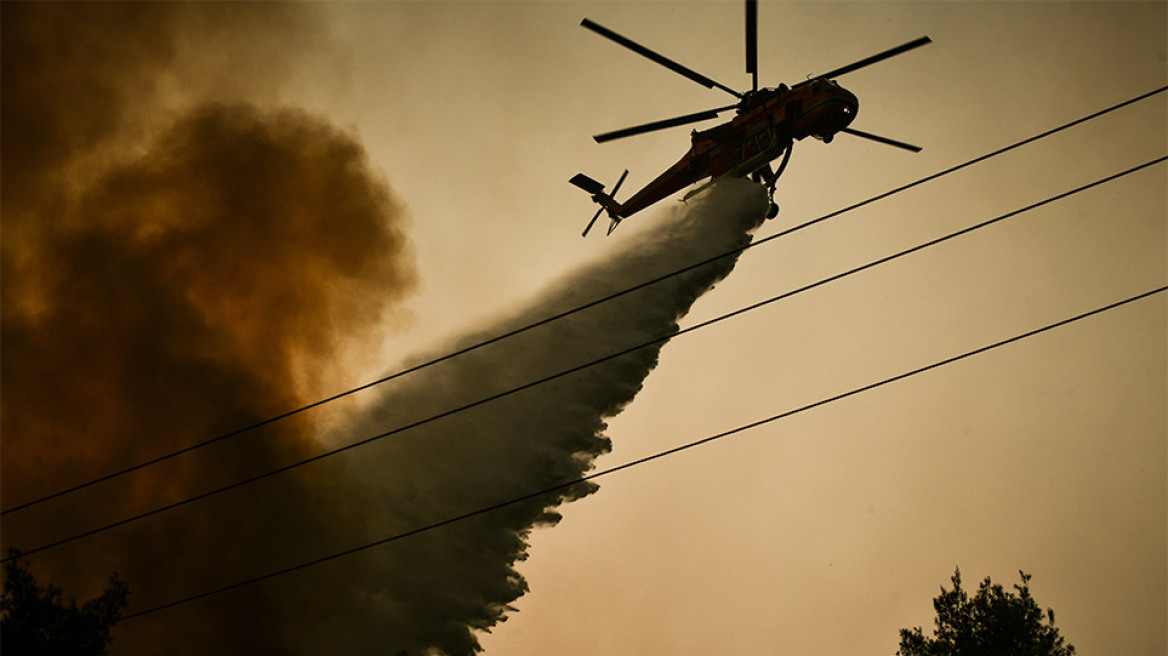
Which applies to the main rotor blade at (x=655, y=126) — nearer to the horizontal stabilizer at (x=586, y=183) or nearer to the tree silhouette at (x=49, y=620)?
the horizontal stabilizer at (x=586, y=183)

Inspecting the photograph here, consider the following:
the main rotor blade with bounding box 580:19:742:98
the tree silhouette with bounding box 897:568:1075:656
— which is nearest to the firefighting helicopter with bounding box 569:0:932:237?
the main rotor blade with bounding box 580:19:742:98

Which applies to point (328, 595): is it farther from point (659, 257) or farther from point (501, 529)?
point (659, 257)

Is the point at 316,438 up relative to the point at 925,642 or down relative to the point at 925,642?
up

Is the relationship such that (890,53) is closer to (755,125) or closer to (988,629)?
(755,125)

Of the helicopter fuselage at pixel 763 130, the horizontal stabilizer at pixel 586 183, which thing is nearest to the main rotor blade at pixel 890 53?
the helicopter fuselage at pixel 763 130

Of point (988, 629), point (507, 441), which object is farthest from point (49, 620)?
point (988, 629)

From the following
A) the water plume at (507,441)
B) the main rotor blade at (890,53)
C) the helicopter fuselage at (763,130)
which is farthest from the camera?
the water plume at (507,441)

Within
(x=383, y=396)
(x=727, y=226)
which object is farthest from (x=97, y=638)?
(x=727, y=226)
